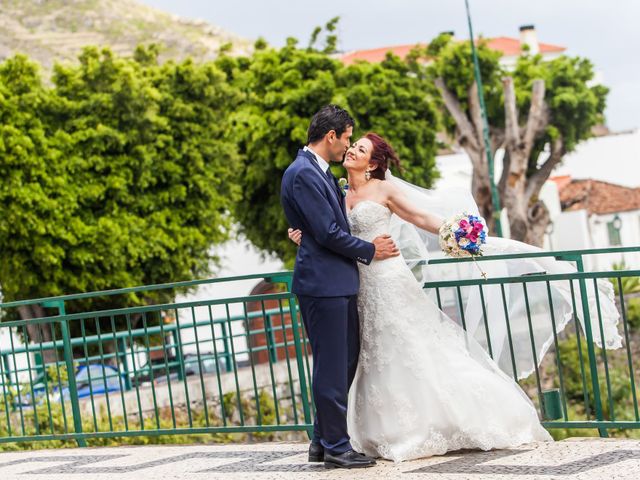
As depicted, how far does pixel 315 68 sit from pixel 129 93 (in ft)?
26.2

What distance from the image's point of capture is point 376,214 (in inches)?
280

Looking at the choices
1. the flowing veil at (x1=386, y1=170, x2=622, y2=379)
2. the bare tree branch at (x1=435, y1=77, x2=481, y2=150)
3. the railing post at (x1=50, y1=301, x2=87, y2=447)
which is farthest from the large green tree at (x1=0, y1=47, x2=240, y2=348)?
the flowing veil at (x1=386, y1=170, x2=622, y2=379)

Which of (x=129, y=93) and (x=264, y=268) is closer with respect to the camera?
(x=129, y=93)

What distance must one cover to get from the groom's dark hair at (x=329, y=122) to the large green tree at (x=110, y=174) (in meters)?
25.0

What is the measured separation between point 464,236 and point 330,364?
3.57 feet

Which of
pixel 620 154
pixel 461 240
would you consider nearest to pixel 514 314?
pixel 461 240

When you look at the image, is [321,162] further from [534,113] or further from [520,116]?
[520,116]

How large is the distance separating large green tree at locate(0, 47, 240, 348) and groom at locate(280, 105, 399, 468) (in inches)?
985

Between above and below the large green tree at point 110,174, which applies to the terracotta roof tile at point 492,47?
above

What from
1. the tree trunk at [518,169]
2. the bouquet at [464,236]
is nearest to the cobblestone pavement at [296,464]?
the bouquet at [464,236]

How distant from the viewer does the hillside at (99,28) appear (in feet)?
488

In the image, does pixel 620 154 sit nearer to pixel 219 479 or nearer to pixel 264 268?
pixel 264 268

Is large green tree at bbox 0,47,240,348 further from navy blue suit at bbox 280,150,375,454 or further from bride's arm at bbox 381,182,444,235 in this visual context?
navy blue suit at bbox 280,150,375,454

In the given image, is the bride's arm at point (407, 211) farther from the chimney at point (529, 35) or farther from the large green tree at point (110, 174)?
the chimney at point (529, 35)
